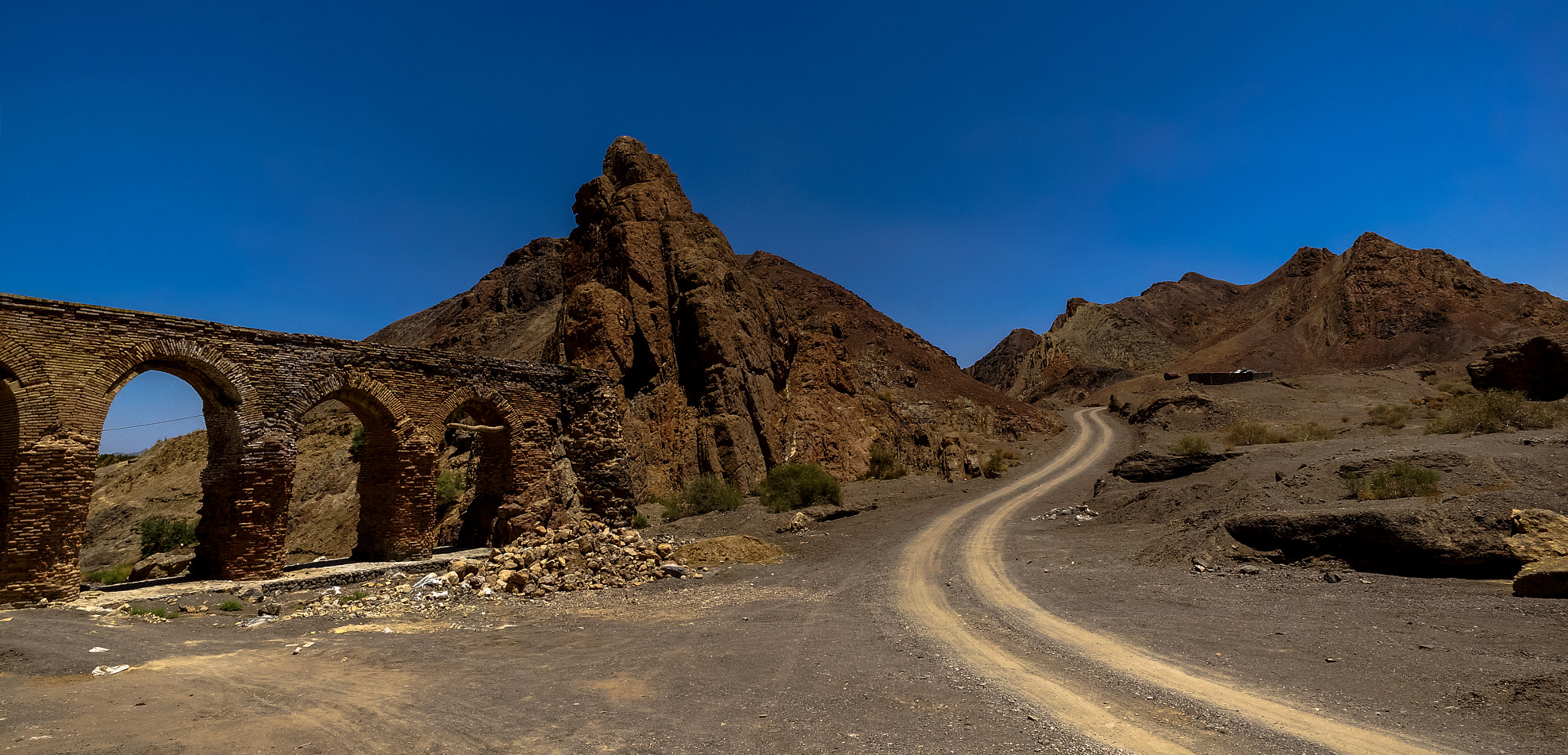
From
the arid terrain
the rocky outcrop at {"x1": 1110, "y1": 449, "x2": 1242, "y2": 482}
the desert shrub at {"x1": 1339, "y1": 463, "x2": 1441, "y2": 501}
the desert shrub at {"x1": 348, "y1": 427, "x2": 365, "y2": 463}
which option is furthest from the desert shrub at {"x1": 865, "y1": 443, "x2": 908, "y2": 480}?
the desert shrub at {"x1": 348, "y1": 427, "x2": 365, "y2": 463}

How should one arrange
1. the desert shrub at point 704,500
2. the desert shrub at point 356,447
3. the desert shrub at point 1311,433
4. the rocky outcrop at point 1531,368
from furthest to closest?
the desert shrub at point 1311,433 < the desert shrub at point 356,447 < the rocky outcrop at point 1531,368 < the desert shrub at point 704,500

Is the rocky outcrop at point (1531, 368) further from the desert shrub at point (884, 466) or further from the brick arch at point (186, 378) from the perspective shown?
the brick arch at point (186, 378)

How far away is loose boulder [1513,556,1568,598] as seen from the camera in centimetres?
859

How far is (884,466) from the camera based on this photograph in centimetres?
3588

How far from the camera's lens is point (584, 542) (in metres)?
16.0

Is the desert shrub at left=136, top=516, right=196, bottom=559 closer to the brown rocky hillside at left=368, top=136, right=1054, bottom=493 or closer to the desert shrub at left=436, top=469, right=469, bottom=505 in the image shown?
the desert shrub at left=436, top=469, right=469, bottom=505

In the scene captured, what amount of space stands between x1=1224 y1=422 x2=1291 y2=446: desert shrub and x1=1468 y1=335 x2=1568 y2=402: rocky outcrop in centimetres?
766

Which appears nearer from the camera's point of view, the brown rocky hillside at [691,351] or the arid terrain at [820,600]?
the arid terrain at [820,600]

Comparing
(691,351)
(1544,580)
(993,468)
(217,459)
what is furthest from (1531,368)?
(217,459)

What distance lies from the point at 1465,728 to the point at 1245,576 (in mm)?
7289

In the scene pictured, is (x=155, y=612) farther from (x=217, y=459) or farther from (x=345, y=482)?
(x=345, y=482)

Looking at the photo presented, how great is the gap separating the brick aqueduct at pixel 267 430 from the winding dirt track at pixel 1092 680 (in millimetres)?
10047

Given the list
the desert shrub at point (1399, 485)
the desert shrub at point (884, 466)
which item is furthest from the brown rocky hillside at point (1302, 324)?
Answer: the desert shrub at point (1399, 485)

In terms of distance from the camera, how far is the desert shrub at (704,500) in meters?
26.5
